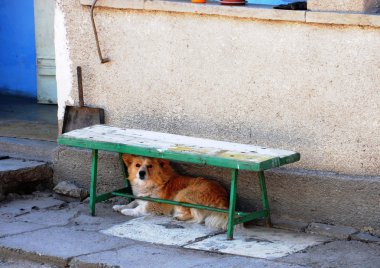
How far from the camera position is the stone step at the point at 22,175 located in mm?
7918

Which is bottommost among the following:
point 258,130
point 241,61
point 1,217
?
point 1,217

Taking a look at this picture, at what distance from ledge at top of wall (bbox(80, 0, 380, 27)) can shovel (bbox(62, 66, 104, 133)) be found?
78 centimetres

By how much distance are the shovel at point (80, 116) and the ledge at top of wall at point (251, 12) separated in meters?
0.78

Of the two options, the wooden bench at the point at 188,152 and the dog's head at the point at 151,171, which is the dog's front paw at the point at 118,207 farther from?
the dog's head at the point at 151,171

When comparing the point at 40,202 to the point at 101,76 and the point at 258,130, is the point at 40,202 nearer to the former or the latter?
the point at 101,76

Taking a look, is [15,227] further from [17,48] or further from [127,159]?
[17,48]

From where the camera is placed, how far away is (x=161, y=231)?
702 centimetres

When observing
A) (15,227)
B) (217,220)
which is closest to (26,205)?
(15,227)

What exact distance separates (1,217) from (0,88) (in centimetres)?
358

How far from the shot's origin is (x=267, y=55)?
7.07 metres

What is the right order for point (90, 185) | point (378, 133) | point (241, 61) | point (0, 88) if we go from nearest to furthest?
point (378, 133)
point (241, 61)
point (90, 185)
point (0, 88)

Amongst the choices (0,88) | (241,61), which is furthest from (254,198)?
(0,88)

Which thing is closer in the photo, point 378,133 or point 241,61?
point 378,133

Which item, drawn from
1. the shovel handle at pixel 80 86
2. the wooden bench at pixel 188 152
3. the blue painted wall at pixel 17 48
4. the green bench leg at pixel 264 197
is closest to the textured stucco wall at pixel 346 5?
the wooden bench at pixel 188 152
